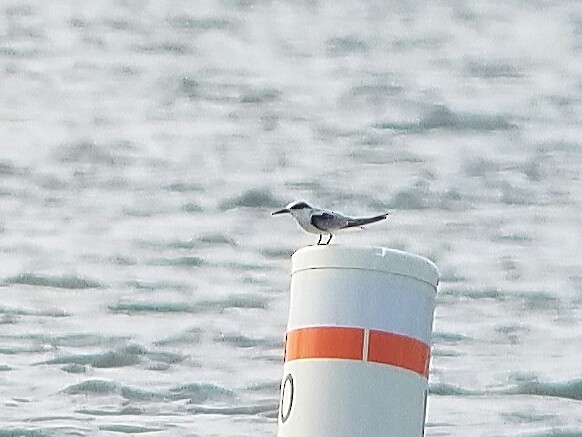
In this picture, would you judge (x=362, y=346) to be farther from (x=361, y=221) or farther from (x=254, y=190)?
(x=254, y=190)

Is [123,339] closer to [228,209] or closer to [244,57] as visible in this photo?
[228,209]

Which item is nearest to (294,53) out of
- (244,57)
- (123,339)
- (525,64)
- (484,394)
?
(244,57)

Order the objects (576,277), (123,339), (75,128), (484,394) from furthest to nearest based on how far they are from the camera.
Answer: (75,128), (576,277), (123,339), (484,394)

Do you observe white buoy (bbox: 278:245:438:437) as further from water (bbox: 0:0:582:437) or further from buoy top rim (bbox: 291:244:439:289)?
water (bbox: 0:0:582:437)

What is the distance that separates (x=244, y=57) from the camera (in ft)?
24.5

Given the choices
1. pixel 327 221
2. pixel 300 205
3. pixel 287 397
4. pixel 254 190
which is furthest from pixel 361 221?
pixel 254 190

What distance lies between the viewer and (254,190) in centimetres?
629

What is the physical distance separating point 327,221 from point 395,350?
3.25 feet

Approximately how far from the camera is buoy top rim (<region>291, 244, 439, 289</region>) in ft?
5.99

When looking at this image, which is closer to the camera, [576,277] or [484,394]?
[484,394]

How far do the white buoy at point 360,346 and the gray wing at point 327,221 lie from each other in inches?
35.0

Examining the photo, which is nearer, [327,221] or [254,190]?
[327,221]

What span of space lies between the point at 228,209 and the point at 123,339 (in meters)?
1.24

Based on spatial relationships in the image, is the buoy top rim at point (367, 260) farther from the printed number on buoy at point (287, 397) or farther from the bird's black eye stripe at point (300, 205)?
the bird's black eye stripe at point (300, 205)
